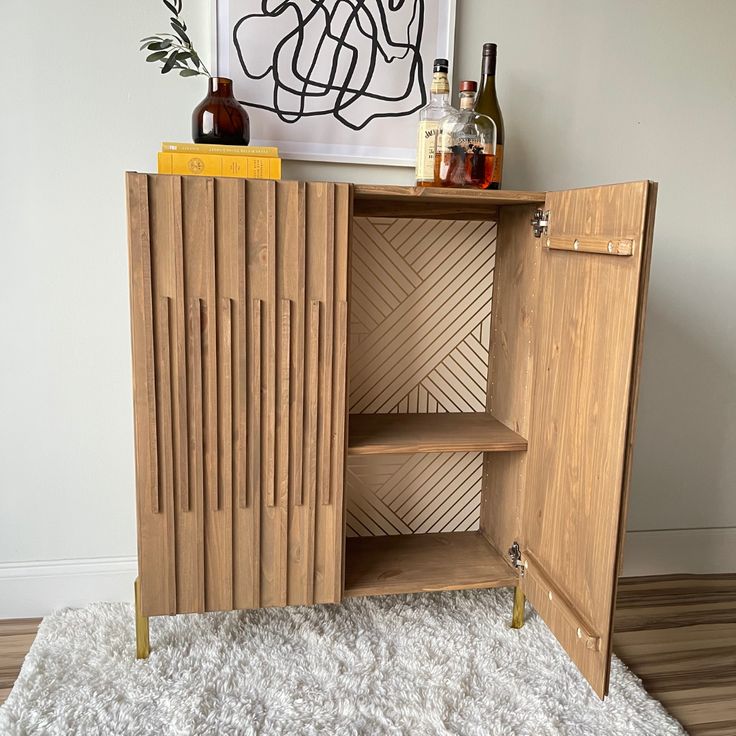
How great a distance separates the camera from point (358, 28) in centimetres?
191

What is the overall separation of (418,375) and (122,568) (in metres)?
1.03

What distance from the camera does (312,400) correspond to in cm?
168

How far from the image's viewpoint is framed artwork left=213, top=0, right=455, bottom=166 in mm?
1864

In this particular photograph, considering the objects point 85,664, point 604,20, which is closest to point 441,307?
point 604,20

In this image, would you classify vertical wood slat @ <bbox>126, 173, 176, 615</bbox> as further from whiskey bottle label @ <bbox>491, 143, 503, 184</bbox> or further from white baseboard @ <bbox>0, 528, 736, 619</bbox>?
whiskey bottle label @ <bbox>491, 143, 503, 184</bbox>

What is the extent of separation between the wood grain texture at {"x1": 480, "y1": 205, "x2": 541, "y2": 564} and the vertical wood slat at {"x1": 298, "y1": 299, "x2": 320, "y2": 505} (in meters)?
0.57

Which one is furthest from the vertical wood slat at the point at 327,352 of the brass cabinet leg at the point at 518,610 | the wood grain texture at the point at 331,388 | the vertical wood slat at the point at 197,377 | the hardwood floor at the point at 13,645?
the hardwood floor at the point at 13,645

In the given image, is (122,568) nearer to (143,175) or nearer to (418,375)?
(418,375)

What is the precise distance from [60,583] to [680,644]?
5.74 feet

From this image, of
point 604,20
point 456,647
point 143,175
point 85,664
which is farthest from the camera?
point 604,20

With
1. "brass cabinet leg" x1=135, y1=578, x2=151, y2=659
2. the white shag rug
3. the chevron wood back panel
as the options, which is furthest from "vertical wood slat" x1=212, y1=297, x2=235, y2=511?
the chevron wood back panel

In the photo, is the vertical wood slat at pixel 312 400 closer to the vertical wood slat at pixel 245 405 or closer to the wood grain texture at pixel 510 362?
the vertical wood slat at pixel 245 405

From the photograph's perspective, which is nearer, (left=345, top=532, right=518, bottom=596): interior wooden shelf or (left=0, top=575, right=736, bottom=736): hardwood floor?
(left=0, top=575, right=736, bottom=736): hardwood floor

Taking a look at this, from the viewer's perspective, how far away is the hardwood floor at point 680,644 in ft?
5.64
